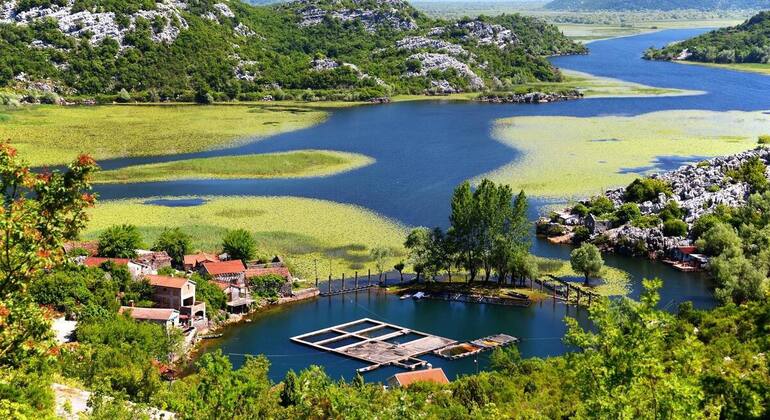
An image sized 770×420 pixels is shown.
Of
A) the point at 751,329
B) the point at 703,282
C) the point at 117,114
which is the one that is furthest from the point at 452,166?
the point at 117,114

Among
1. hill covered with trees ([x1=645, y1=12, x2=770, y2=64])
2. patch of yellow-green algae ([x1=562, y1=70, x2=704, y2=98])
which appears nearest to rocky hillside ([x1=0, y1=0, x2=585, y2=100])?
patch of yellow-green algae ([x1=562, y1=70, x2=704, y2=98])

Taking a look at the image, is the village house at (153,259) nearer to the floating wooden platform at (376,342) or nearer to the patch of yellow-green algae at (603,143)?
the floating wooden platform at (376,342)

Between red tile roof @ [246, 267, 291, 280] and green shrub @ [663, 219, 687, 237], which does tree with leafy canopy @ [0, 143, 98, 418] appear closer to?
red tile roof @ [246, 267, 291, 280]

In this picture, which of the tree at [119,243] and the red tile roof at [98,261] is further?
the tree at [119,243]

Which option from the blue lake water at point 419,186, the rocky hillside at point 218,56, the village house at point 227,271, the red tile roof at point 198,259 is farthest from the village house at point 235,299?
the rocky hillside at point 218,56

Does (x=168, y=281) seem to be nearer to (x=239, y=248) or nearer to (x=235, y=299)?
(x=235, y=299)

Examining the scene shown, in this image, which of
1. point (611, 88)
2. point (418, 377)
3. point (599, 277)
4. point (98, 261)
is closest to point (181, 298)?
point (98, 261)
